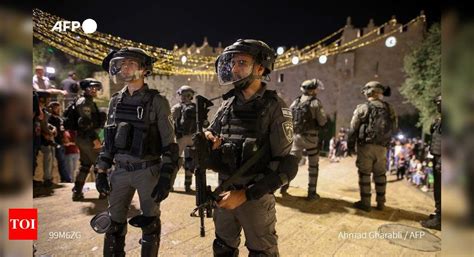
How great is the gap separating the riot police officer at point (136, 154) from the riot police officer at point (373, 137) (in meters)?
3.90

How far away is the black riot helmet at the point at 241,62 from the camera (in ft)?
8.68

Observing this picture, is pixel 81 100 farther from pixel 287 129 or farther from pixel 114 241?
pixel 287 129

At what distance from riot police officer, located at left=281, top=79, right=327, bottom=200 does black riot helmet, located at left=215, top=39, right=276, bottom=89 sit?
363 centimetres

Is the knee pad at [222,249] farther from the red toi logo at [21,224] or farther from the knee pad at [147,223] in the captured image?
the red toi logo at [21,224]

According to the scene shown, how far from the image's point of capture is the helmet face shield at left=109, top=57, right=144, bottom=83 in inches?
127

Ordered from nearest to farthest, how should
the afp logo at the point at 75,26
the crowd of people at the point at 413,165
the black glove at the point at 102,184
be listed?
1. the black glove at the point at 102,184
2. the afp logo at the point at 75,26
3. the crowd of people at the point at 413,165

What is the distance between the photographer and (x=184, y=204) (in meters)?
5.60

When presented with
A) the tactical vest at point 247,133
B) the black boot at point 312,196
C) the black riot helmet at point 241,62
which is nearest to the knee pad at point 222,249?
the tactical vest at point 247,133

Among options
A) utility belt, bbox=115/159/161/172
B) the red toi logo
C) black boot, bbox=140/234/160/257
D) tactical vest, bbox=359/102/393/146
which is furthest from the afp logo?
tactical vest, bbox=359/102/393/146

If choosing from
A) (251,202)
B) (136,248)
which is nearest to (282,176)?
(251,202)

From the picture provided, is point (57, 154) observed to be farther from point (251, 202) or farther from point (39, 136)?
point (251, 202)

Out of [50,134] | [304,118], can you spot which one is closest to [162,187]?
[304,118]

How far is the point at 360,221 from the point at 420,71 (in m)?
15.9

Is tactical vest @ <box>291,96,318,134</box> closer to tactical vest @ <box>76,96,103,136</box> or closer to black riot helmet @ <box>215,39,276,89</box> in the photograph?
black riot helmet @ <box>215,39,276,89</box>
